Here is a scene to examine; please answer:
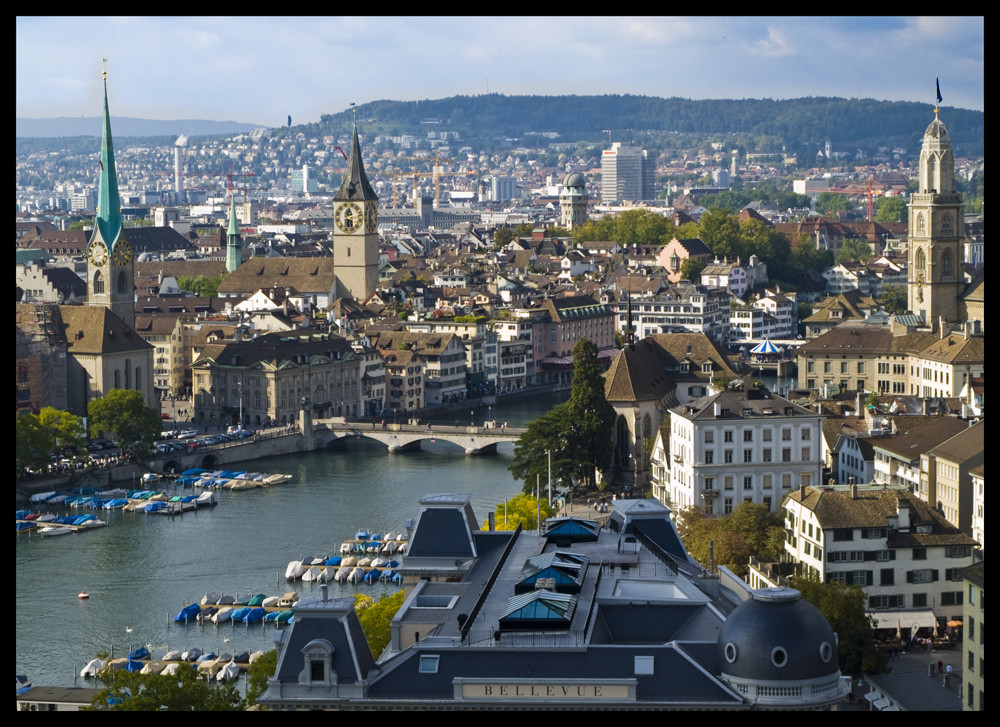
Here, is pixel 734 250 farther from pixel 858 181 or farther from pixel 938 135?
pixel 858 181

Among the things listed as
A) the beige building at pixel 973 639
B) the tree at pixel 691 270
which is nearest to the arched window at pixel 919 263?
the tree at pixel 691 270

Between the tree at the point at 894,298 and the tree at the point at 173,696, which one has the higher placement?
the tree at the point at 894,298

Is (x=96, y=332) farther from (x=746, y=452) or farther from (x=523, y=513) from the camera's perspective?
(x=746, y=452)

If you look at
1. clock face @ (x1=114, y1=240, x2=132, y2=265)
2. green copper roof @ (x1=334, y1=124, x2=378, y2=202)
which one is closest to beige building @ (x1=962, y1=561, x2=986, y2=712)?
clock face @ (x1=114, y1=240, x2=132, y2=265)

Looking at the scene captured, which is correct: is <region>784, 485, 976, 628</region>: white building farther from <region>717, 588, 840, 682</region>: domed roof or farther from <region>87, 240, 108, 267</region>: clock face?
<region>87, 240, 108, 267</region>: clock face

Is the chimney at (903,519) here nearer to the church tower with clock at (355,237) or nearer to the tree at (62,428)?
the tree at (62,428)

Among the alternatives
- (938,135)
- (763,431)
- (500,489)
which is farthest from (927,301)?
(763,431)
